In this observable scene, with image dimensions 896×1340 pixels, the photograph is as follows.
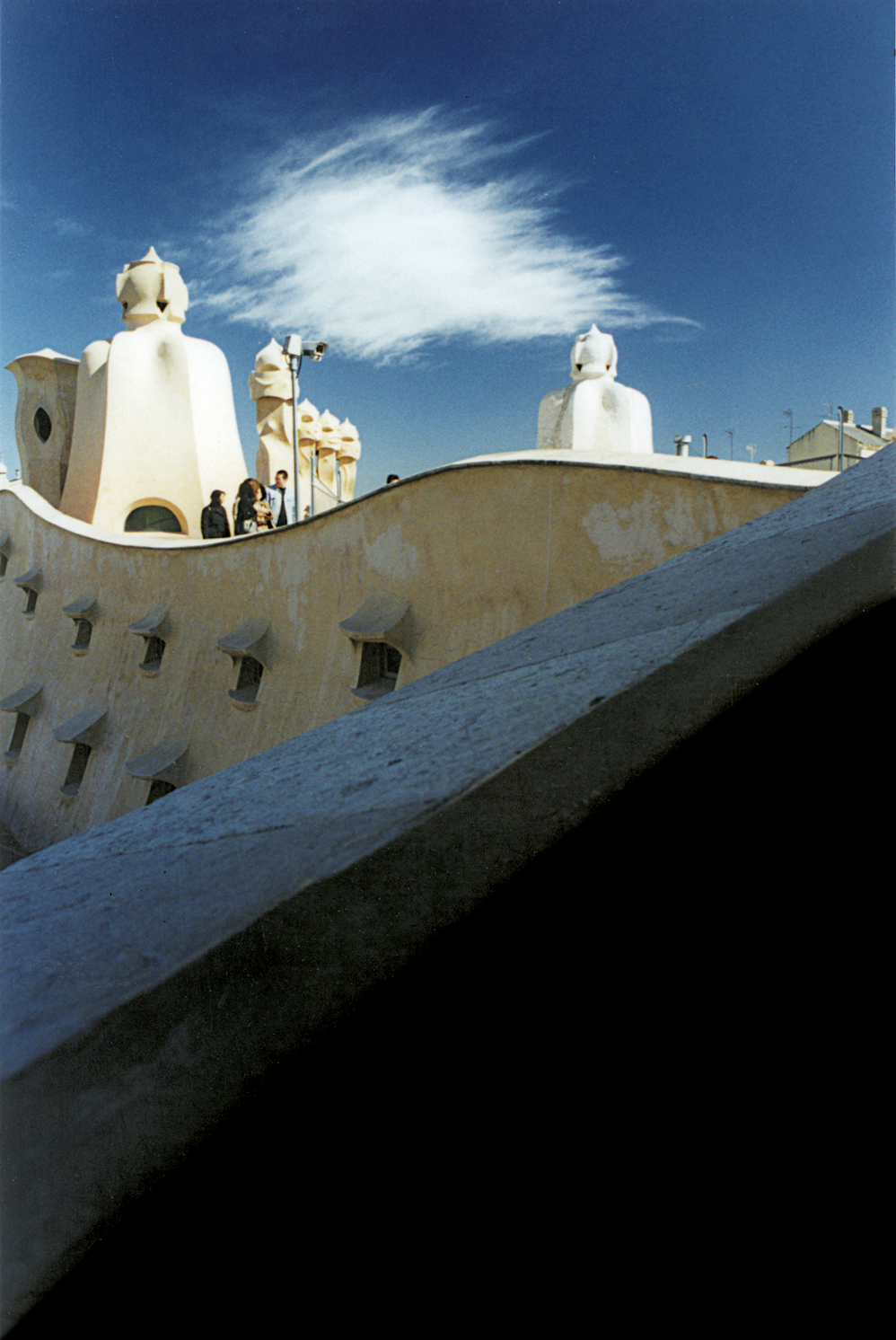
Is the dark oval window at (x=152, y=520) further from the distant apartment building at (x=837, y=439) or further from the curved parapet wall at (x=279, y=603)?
the distant apartment building at (x=837, y=439)

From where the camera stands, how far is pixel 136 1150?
0.65 meters

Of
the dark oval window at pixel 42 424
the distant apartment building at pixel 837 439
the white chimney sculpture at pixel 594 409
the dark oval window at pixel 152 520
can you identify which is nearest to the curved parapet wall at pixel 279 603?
the dark oval window at pixel 152 520

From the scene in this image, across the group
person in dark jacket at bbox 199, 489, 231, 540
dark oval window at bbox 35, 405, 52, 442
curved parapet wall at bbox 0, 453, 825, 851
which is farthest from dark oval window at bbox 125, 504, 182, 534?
person in dark jacket at bbox 199, 489, 231, 540

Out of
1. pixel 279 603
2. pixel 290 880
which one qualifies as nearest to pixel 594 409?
pixel 279 603

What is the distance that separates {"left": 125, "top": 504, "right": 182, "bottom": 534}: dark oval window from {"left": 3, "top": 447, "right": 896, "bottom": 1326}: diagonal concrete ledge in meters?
11.8

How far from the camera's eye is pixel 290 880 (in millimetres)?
782

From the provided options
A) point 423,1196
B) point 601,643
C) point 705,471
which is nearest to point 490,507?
point 705,471

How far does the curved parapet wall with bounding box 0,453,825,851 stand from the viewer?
167 inches

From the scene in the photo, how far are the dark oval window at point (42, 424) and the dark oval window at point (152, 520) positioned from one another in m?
2.33

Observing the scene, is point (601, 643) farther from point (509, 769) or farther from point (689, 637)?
point (509, 769)

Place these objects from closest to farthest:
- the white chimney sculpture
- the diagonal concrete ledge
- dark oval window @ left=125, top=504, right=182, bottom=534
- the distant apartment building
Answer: the diagonal concrete ledge
dark oval window @ left=125, top=504, right=182, bottom=534
the white chimney sculpture
the distant apartment building

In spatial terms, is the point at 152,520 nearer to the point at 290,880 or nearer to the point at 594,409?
the point at 594,409

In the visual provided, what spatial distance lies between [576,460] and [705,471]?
0.71 metres

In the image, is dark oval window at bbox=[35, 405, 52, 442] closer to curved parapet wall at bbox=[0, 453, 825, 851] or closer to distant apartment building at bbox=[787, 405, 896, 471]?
curved parapet wall at bbox=[0, 453, 825, 851]
